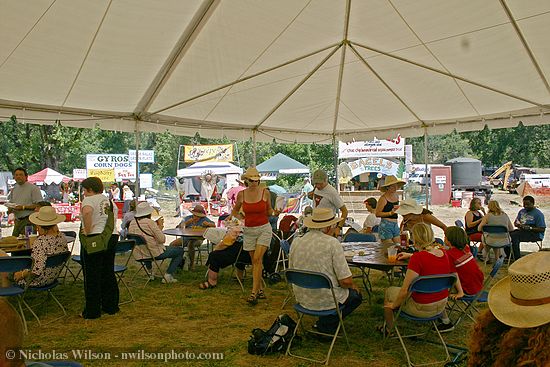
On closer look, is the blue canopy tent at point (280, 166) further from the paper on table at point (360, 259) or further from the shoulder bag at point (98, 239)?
the paper on table at point (360, 259)

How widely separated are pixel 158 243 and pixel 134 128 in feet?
9.10

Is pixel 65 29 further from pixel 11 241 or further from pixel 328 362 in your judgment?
pixel 328 362

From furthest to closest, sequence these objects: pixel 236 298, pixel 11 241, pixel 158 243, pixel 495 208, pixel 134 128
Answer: pixel 134 128 < pixel 495 208 < pixel 158 243 < pixel 236 298 < pixel 11 241

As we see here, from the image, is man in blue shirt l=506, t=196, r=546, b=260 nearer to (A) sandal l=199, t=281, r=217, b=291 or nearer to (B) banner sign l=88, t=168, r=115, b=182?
(A) sandal l=199, t=281, r=217, b=291

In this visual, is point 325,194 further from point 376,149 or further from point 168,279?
point 376,149

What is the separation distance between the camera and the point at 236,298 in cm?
597

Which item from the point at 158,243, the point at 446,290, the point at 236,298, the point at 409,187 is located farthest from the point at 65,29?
the point at 409,187

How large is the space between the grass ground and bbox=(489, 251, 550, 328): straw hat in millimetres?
2431

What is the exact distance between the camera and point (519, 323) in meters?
1.48

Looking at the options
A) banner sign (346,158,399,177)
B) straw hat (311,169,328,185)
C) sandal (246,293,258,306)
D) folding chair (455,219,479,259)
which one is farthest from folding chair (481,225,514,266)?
banner sign (346,158,399,177)

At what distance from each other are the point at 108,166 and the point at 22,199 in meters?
16.7

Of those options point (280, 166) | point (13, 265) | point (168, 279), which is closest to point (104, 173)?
point (280, 166)

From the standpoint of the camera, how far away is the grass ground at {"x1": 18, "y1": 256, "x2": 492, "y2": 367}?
3957 millimetres

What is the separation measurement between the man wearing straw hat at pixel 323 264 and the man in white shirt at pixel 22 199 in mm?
4881
